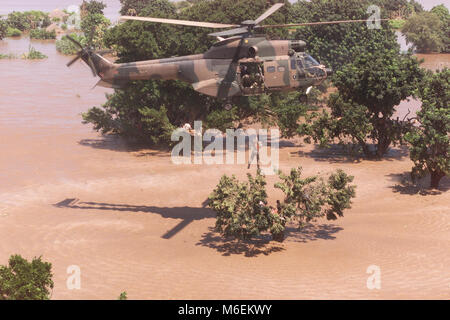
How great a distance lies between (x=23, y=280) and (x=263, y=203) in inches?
354

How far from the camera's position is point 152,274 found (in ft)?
66.3

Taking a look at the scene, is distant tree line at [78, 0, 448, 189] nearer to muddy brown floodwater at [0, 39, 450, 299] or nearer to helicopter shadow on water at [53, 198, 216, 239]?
muddy brown floodwater at [0, 39, 450, 299]

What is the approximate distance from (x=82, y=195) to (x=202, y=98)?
11.5 meters

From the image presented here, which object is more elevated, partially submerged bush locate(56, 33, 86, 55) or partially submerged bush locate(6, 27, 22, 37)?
partially submerged bush locate(6, 27, 22, 37)


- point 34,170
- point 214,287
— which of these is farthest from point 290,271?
point 34,170

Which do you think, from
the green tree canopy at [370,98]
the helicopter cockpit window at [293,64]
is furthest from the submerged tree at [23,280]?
the green tree canopy at [370,98]

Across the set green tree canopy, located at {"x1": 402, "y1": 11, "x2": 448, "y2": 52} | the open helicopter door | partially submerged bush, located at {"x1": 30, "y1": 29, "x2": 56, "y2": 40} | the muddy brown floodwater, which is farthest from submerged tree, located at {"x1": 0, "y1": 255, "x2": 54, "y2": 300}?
partially submerged bush, located at {"x1": 30, "y1": 29, "x2": 56, "y2": 40}

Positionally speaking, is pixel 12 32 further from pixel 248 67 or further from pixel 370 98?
pixel 248 67

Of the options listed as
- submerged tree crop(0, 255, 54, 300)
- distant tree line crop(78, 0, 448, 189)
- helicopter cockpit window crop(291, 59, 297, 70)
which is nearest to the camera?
submerged tree crop(0, 255, 54, 300)

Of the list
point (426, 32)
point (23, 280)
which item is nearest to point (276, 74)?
point (23, 280)

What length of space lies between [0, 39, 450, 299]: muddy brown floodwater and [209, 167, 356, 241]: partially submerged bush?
3.64 feet

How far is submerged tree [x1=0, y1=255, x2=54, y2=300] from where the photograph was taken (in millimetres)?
16078

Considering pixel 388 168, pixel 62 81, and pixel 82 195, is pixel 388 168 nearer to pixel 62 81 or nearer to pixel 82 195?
pixel 82 195
